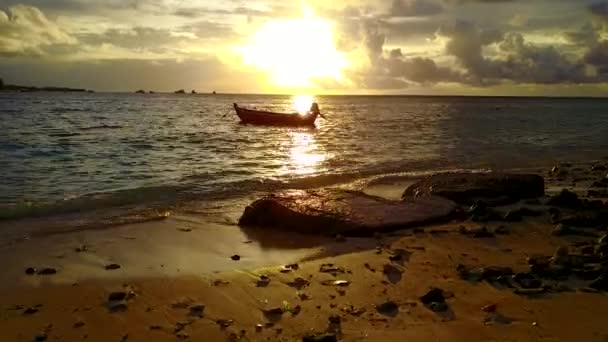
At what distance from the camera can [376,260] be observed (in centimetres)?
739

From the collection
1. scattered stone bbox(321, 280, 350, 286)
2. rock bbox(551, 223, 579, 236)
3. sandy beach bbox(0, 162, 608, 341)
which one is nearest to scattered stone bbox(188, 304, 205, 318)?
sandy beach bbox(0, 162, 608, 341)

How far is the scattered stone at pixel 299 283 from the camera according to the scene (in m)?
6.37

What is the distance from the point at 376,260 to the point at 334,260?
0.55 m

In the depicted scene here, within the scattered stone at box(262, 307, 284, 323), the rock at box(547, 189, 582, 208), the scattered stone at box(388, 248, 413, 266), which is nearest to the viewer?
the scattered stone at box(262, 307, 284, 323)

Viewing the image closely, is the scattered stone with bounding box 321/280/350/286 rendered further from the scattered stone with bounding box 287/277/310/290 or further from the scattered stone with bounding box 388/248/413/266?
the scattered stone with bounding box 388/248/413/266

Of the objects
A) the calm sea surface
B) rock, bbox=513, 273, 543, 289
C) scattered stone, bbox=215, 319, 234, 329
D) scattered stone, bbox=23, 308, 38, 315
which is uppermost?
rock, bbox=513, 273, 543, 289

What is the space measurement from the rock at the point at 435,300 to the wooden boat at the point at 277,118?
39196 millimetres

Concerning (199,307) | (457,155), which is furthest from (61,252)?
(457,155)

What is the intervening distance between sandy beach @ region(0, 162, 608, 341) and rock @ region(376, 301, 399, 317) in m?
0.01

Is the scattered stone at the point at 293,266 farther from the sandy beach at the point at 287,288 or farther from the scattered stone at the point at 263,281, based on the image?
the scattered stone at the point at 263,281

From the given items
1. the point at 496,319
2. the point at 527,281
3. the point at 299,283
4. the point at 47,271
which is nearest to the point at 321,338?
the point at 299,283

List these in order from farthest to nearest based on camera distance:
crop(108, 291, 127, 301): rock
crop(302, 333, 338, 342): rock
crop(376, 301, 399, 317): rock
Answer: crop(108, 291, 127, 301): rock, crop(376, 301, 399, 317): rock, crop(302, 333, 338, 342): rock

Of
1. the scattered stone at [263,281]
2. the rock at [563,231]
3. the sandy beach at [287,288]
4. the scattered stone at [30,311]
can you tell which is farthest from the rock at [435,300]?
the scattered stone at [30,311]

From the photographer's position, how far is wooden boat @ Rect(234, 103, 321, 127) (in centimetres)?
4566
